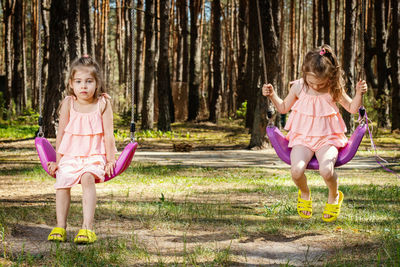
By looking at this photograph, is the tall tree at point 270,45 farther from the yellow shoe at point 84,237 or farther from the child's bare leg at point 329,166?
the yellow shoe at point 84,237

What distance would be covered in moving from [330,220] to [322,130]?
77cm

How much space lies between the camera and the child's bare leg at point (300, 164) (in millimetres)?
4367

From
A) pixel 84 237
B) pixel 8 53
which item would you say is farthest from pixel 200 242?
pixel 8 53

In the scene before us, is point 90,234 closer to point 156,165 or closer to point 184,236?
point 184,236

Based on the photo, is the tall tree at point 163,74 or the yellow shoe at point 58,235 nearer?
the yellow shoe at point 58,235

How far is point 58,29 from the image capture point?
12.1 m

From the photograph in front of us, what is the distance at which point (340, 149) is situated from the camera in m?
4.58

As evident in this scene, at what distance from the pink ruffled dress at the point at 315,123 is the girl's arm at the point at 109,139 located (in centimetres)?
155

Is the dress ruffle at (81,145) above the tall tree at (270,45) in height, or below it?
below

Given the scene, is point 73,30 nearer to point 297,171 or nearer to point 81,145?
point 81,145

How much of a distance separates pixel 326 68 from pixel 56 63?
863cm

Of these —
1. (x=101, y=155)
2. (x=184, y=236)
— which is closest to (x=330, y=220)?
(x=184, y=236)

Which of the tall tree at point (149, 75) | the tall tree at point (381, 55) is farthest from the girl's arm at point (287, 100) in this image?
the tall tree at point (381, 55)

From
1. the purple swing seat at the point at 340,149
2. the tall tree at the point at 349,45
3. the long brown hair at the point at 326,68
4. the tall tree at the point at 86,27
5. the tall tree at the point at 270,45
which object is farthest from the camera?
the tall tree at the point at 349,45
